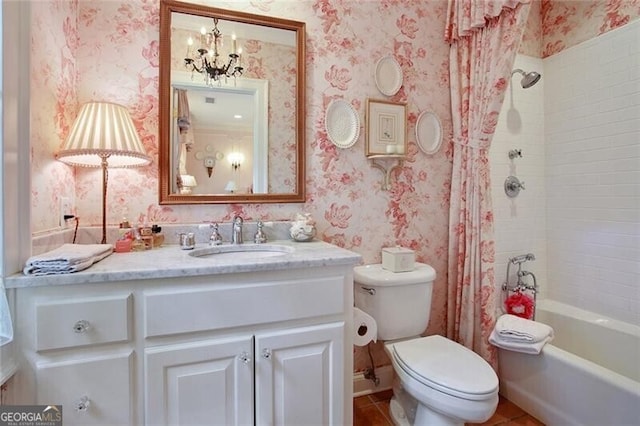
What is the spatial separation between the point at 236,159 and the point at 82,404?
1.07m

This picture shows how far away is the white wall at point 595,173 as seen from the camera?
1.77 meters

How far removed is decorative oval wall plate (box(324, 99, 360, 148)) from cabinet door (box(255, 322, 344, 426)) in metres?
0.97

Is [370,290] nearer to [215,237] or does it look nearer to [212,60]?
[215,237]

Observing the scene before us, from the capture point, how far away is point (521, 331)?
160cm

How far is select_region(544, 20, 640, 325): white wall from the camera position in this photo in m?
1.77

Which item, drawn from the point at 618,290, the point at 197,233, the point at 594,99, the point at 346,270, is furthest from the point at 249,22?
the point at 618,290

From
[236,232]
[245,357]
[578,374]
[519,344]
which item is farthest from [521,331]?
[236,232]

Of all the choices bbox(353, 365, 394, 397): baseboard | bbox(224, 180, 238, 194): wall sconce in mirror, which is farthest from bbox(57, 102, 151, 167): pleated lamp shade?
bbox(353, 365, 394, 397): baseboard

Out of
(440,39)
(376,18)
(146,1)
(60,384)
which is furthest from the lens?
(440,39)

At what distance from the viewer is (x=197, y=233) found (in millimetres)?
1462

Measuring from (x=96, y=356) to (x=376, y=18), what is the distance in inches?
78.5

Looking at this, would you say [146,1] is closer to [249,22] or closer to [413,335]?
[249,22]

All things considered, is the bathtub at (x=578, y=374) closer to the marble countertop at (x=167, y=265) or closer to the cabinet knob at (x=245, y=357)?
the marble countertop at (x=167, y=265)

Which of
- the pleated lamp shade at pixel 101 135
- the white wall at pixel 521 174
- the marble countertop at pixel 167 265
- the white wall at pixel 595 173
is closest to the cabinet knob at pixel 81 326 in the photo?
the marble countertop at pixel 167 265
